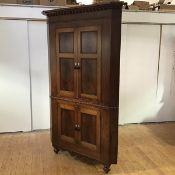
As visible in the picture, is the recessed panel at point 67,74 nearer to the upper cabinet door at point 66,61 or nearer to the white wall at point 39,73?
the upper cabinet door at point 66,61

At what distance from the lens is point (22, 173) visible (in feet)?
8.21

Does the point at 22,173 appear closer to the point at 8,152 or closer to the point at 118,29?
the point at 8,152

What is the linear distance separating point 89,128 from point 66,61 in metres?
0.79

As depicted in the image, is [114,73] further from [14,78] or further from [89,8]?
[14,78]

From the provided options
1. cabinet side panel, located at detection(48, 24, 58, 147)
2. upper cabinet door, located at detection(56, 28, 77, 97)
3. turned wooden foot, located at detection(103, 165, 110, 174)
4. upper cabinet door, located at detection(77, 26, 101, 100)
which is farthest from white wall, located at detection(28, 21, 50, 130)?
turned wooden foot, located at detection(103, 165, 110, 174)

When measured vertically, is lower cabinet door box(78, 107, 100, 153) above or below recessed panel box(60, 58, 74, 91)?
below

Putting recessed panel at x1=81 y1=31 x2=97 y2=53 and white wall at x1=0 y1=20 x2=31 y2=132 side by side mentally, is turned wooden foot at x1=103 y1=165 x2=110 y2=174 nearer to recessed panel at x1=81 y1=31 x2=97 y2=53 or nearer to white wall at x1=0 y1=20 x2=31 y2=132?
recessed panel at x1=81 y1=31 x2=97 y2=53

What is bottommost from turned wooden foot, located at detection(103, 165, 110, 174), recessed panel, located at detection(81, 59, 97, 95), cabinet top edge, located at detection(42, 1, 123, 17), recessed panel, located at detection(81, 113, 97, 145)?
turned wooden foot, located at detection(103, 165, 110, 174)

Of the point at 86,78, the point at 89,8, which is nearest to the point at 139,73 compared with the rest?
the point at 86,78

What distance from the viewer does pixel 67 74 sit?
265 centimetres

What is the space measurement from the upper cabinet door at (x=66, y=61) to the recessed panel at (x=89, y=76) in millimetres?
→ 115

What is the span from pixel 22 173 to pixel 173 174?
1.63 metres

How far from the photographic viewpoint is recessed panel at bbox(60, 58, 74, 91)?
103 inches

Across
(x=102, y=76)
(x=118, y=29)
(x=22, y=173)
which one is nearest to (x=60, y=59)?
(x=102, y=76)
